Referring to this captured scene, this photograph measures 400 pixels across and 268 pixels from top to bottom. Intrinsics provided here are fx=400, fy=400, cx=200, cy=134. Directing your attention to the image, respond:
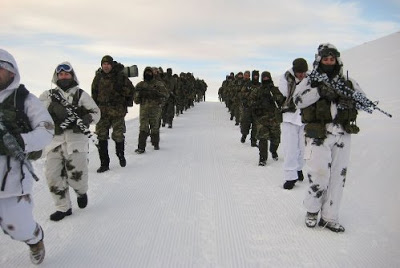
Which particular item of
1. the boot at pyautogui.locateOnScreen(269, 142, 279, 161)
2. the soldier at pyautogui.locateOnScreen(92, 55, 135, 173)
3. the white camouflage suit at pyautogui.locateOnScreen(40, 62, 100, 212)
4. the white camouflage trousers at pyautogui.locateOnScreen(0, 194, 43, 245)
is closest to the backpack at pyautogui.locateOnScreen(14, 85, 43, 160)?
the white camouflage trousers at pyautogui.locateOnScreen(0, 194, 43, 245)

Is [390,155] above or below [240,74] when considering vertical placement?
below

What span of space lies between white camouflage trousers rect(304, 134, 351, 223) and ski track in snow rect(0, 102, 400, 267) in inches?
12.0

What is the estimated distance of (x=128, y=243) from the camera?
4.31 meters

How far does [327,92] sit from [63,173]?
3.40 meters

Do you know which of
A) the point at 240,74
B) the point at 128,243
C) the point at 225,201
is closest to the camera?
the point at 128,243

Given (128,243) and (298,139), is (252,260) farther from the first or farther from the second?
(298,139)

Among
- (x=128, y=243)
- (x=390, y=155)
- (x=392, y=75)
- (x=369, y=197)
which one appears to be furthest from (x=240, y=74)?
(x=128, y=243)

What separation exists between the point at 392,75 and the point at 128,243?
18.5m

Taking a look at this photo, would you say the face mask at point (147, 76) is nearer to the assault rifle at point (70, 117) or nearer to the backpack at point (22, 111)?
the assault rifle at point (70, 117)

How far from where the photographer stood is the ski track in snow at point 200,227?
3953 mm

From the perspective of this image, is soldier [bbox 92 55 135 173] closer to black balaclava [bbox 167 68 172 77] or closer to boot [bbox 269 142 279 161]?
boot [bbox 269 142 279 161]

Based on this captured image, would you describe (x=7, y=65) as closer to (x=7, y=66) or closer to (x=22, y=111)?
(x=7, y=66)

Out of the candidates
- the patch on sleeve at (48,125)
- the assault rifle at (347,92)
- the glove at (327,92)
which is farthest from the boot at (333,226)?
the patch on sleeve at (48,125)

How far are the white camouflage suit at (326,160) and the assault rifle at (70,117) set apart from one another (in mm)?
2658
